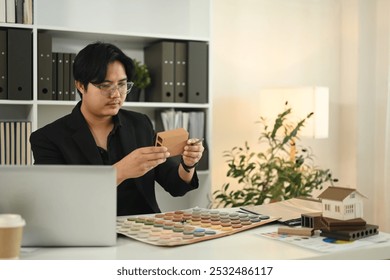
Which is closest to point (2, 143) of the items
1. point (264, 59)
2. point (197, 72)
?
point (197, 72)

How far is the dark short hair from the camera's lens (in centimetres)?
200

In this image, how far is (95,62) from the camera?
78.9 inches

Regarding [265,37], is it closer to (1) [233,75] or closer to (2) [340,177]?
(1) [233,75]

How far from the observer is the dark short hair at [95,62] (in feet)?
6.57

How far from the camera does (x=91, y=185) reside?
1.29m

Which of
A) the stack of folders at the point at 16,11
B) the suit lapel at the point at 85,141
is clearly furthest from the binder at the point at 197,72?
the suit lapel at the point at 85,141

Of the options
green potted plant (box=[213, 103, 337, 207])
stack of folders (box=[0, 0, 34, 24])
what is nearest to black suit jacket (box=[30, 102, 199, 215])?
stack of folders (box=[0, 0, 34, 24])

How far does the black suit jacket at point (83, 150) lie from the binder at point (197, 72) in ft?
3.06

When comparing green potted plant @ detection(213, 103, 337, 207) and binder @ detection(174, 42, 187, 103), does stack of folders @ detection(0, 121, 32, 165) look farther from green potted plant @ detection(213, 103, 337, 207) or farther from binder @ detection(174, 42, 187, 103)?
green potted plant @ detection(213, 103, 337, 207)

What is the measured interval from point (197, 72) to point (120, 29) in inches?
19.6

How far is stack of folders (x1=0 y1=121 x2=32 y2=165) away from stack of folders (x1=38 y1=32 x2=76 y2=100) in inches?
6.7

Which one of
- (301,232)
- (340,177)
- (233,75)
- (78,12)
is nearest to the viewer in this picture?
(301,232)
